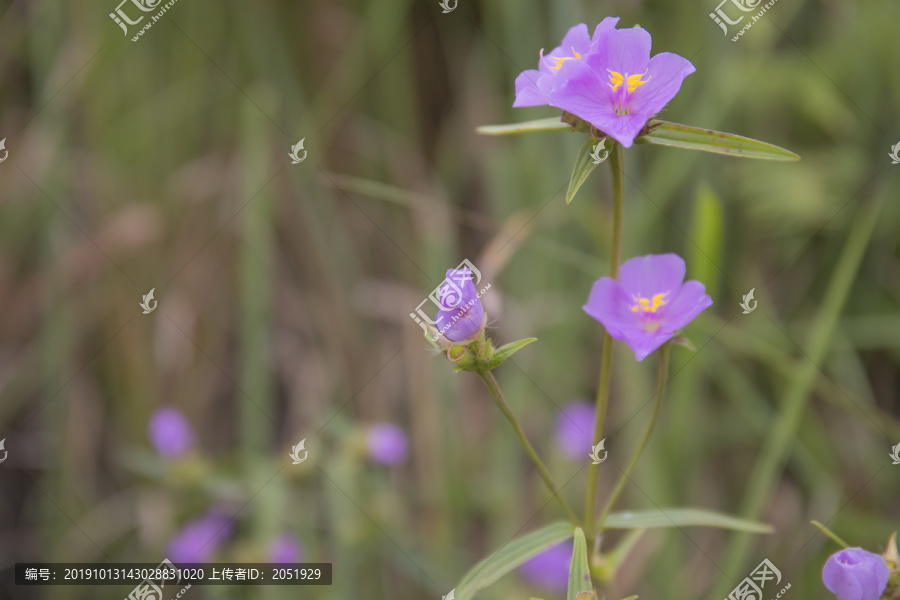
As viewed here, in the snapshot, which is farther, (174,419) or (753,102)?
(753,102)

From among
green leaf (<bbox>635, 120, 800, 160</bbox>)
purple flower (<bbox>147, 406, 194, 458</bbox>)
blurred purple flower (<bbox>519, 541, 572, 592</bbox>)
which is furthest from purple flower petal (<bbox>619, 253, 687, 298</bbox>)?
purple flower (<bbox>147, 406, 194, 458</bbox>)

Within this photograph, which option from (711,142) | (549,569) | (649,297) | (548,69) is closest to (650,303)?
(649,297)

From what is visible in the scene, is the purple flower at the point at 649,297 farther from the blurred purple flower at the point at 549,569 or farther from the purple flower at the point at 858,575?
the blurred purple flower at the point at 549,569

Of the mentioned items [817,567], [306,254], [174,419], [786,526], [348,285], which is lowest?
[817,567]

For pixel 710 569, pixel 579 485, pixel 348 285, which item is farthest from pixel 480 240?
pixel 710 569

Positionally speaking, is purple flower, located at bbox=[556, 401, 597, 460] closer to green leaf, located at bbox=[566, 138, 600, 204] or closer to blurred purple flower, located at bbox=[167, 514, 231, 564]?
blurred purple flower, located at bbox=[167, 514, 231, 564]

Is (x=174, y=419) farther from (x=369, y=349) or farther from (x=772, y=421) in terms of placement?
(x=772, y=421)
